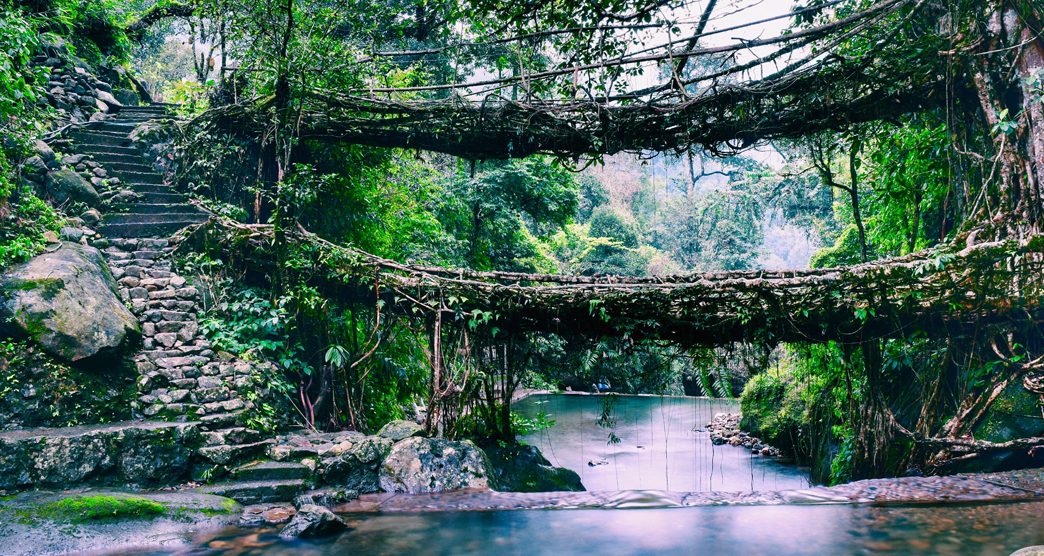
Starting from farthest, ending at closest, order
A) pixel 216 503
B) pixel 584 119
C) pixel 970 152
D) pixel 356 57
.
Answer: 1. pixel 356 57
2. pixel 584 119
3. pixel 970 152
4. pixel 216 503

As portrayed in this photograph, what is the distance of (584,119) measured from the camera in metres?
7.23

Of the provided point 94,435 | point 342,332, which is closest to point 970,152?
point 342,332

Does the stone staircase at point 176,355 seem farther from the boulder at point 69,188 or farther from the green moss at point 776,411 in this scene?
the green moss at point 776,411

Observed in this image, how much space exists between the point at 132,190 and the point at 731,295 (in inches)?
307

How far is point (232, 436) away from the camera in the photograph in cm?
609

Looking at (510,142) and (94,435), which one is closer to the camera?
(94,435)

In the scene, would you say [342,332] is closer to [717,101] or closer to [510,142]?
[510,142]

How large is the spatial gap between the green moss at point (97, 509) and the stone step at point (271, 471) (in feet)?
2.81

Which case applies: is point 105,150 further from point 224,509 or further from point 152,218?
point 224,509

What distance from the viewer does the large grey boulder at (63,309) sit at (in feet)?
19.0

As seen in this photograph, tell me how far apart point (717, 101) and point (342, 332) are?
5.54 metres

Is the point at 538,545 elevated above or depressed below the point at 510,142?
below

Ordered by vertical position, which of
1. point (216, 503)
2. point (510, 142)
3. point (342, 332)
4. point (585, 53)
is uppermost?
point (585, 53)

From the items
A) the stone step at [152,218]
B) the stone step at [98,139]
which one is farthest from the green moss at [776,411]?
the stone step at [98,139]
